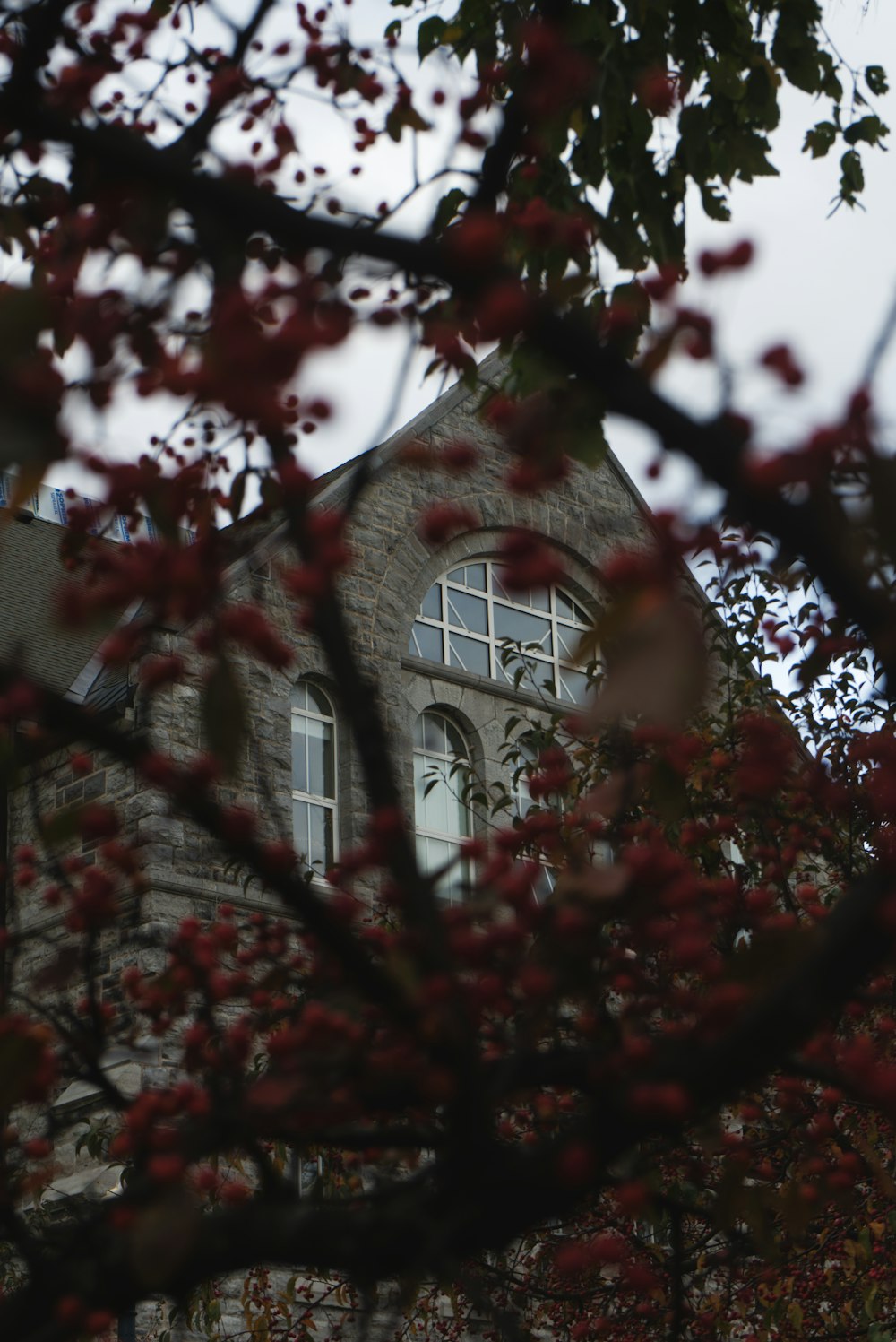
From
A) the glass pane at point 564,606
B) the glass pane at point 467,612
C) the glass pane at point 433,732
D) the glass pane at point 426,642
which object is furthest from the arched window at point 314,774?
the glass pane at point 564,606

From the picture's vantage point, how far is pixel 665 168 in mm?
5684

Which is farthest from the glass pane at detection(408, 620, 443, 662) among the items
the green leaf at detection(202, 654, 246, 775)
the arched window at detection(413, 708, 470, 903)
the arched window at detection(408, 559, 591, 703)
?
the green leaf at detection(202, 654, 246, 775)

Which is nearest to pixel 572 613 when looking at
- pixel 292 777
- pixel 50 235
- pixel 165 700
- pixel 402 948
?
pixel 292 777

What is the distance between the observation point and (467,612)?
1642cm

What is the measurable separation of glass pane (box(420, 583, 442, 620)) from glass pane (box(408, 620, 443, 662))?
0.40 ft

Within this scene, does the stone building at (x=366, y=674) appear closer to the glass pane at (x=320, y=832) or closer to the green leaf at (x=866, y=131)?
the glass pane at (x=320, y=832)

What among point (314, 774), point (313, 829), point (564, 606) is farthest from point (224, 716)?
point (564, 606)

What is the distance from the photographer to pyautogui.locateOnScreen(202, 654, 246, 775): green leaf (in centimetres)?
232

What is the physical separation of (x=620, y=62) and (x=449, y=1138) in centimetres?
404

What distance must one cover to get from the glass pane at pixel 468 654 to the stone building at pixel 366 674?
2cm

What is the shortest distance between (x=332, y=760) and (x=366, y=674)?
850 mm

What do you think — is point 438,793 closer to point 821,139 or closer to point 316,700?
point 316,700

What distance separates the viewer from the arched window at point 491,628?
1598cm

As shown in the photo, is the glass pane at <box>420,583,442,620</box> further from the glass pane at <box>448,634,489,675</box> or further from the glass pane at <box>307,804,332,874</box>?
the glass pane at <box>307,804,332,874</box>
